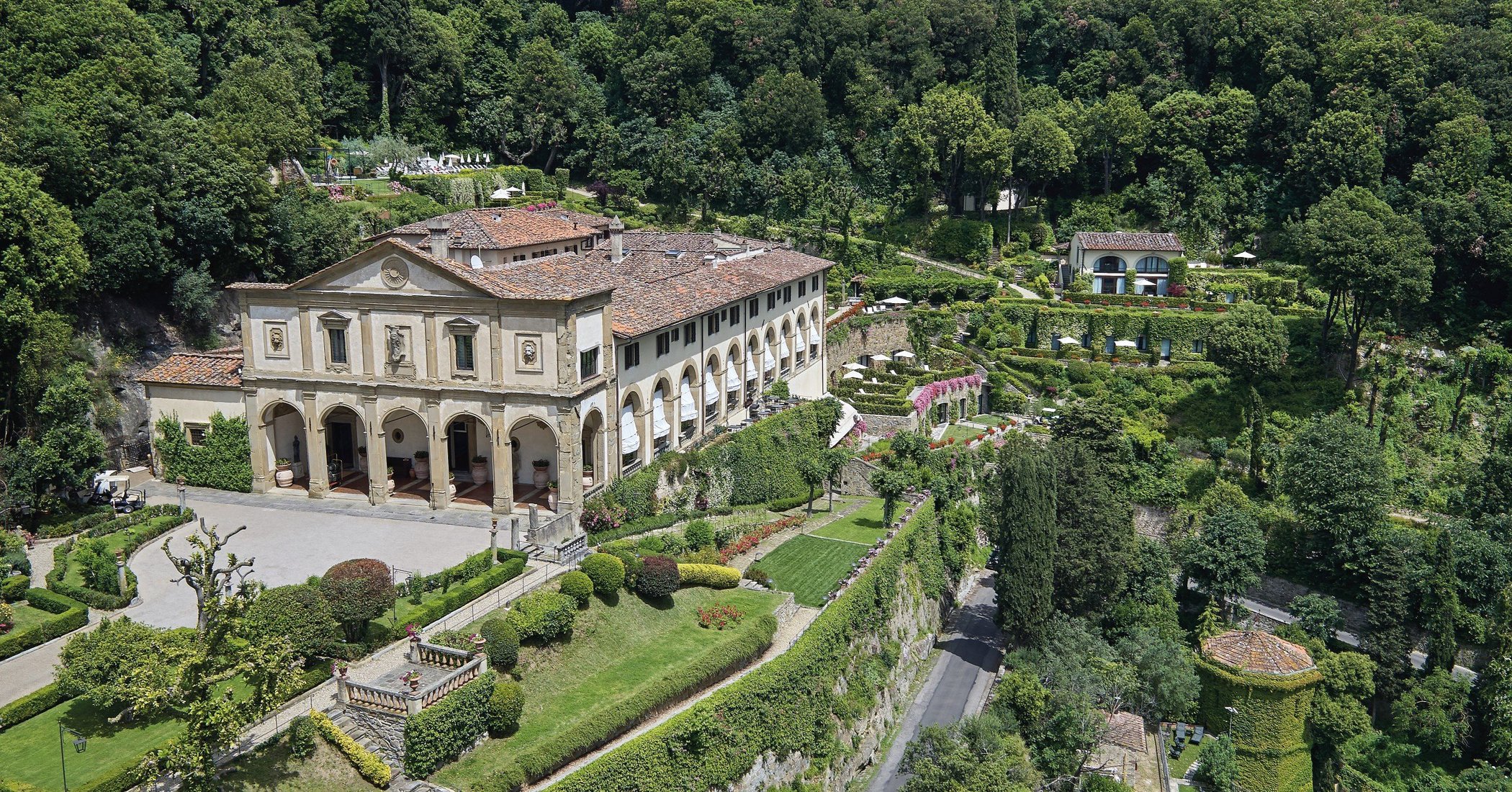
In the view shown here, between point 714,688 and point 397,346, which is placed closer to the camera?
point 714,688

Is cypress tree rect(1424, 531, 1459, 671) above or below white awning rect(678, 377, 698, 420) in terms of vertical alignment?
below

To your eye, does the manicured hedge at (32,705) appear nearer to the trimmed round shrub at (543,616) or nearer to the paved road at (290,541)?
the paved road at (290,541)

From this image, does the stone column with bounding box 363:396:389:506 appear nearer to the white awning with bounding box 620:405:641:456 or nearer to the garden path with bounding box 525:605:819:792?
the white awning with bounding box 620:405:641:456

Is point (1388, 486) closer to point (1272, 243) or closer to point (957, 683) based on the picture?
point (957, 683)

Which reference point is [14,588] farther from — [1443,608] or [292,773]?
[1443,608]

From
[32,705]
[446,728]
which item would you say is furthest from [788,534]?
[32,705]

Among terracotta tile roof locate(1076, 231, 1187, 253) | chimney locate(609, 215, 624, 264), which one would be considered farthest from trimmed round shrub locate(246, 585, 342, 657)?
terracotta tile roof locate(1076, 231, 1187, 253)
